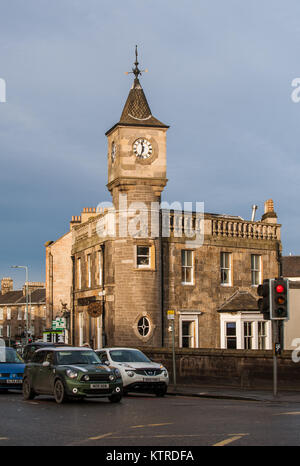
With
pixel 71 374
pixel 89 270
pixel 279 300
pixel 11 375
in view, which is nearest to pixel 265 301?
pixel 279 300

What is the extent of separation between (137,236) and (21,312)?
65158 mm

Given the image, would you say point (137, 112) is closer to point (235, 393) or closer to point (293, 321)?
point (293, 321)

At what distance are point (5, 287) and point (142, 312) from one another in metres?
81.0

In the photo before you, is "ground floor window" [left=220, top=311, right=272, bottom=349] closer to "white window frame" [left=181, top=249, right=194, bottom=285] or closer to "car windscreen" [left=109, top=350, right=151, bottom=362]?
"white window frame" [left=181, top=249, right=194, bottom=285]

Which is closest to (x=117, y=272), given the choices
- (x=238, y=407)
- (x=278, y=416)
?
(x=238, y=407)

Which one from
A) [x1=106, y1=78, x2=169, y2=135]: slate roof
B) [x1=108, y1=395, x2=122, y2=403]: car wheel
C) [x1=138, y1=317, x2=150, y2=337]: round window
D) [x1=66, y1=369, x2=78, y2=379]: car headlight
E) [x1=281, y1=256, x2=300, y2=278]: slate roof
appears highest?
[x1=106, y1=78, x2=169, y2=135]: slate roof

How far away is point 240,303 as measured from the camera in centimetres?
4094

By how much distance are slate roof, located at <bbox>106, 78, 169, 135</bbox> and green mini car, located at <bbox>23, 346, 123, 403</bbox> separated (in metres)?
19.2

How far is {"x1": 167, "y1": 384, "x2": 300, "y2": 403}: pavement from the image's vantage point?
2164 centimetres

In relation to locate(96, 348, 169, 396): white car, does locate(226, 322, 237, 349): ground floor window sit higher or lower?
higher

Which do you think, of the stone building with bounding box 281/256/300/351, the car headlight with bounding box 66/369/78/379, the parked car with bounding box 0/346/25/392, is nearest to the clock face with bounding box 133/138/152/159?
the stone building with bounding box 281/256/300/351

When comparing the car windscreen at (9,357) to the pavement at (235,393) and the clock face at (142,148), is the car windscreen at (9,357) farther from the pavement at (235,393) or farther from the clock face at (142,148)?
the clock face at (142,148)

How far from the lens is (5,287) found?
381 ft
